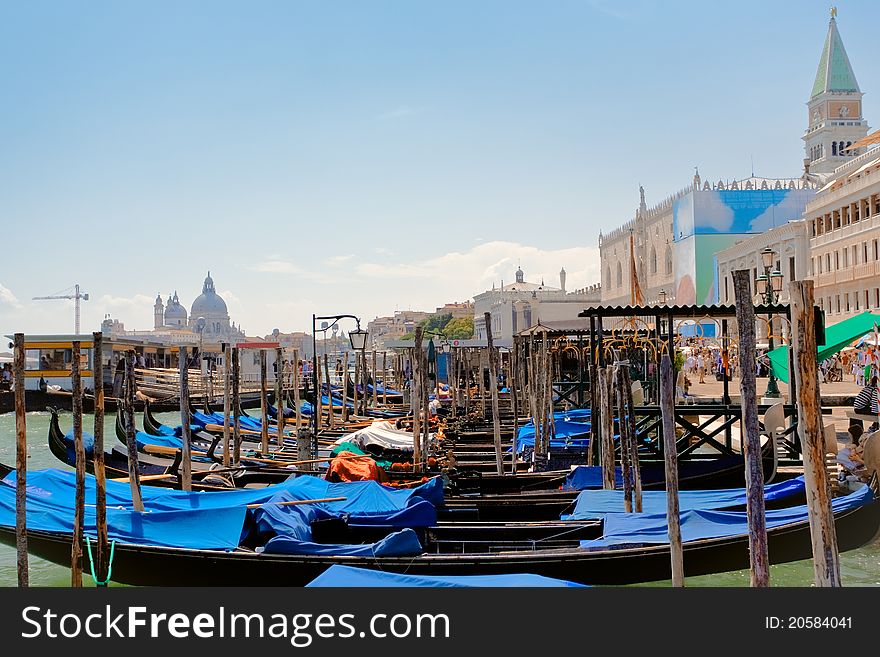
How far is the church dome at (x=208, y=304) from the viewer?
113 m

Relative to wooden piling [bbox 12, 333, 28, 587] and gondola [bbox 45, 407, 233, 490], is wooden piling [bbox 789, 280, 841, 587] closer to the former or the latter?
wooden piling [bbox 12, 333, 28, 587]

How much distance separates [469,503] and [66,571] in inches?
127

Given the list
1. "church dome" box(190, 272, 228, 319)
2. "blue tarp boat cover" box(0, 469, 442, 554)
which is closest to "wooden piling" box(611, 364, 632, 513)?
"blue tarp boat cover" box(0, 469, 442, 554)

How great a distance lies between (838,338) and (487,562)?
5.86 metres

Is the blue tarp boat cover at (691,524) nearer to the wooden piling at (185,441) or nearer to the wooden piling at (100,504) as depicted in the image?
the wooden piling at (100,504)

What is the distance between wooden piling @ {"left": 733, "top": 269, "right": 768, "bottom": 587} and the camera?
413 cm

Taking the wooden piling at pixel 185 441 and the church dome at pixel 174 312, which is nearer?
the wooden piling at pixel 185 441

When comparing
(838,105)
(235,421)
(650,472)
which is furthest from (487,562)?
(838,105)

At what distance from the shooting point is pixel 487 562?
547 centimetres

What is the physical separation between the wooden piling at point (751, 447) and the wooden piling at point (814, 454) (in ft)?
0.72

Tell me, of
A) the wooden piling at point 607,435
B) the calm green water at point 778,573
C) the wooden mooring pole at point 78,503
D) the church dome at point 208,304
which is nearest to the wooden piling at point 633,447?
the wooden piling at point 607,435

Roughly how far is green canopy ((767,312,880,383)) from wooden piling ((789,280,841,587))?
545cm
